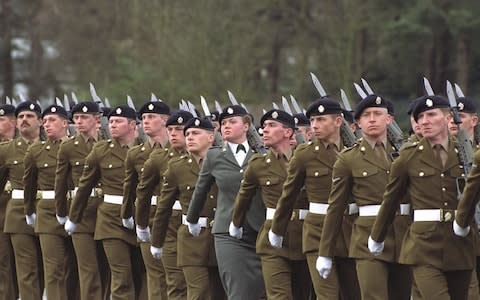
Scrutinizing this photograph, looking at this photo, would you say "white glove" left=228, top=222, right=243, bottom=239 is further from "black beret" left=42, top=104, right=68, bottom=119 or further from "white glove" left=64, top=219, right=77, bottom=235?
"black beret" left=42, top=104, right=68, bottom=119

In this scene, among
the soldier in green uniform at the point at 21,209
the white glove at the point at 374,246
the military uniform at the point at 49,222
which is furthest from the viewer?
the soldier in green uniform at the point at 21,209

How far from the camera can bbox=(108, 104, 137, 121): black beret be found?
15.0 m

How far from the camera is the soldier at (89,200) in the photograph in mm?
15320

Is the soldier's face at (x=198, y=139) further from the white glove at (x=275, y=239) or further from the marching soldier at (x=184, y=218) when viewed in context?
the white glove at (x=275, y=239)

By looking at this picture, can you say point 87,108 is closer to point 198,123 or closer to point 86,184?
point 86,184

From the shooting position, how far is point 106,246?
15094mm

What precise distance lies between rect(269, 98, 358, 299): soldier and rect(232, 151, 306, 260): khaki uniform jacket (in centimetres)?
24

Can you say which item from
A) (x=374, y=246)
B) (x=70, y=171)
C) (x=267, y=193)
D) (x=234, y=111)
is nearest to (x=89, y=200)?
(x=70, y=171)

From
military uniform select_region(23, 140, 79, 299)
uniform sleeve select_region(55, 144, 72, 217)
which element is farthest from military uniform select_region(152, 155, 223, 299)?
military uniform select_region(23, 140, 79, 299)

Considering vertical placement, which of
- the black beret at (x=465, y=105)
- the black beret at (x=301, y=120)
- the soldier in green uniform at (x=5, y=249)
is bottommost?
the soldier in green uniform at (x=5, y=249)

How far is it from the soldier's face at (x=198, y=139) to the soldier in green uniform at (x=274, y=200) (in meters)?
0.97

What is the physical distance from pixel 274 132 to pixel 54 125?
3.75 meters

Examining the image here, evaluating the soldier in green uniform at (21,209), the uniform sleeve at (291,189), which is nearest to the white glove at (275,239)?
the uniform sleeve at (291,189)

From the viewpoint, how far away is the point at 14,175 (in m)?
16.7
